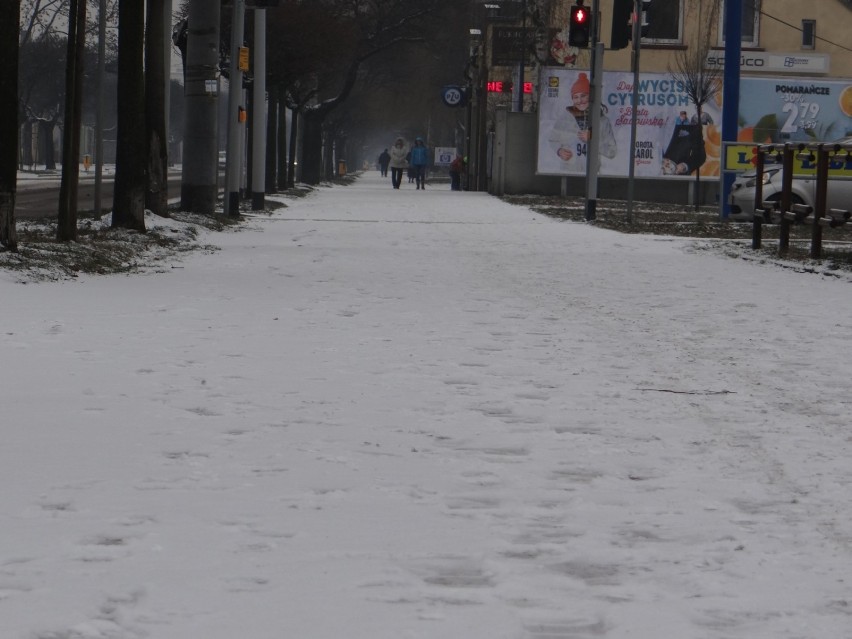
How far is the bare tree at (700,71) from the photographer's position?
39.5m

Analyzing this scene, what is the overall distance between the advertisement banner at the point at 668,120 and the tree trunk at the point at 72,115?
28914 mm

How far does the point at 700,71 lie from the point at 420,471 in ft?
118

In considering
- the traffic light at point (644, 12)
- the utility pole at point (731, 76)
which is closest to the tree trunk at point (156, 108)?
the traffic light at point (644, 12)

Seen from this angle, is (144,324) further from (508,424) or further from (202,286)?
(508,424)

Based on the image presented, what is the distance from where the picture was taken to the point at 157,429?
594 cm

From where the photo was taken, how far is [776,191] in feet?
81.8

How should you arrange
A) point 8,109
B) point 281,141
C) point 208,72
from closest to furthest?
point 8,109 → point 208,72 → point 281,141

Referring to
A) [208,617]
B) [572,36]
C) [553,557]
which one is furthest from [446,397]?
[572,36]

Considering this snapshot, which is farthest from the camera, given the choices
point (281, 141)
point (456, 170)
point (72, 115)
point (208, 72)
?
point (456, 170)

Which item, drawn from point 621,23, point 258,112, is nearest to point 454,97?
point 258,112

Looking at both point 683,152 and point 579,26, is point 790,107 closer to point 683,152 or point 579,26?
point 683,152

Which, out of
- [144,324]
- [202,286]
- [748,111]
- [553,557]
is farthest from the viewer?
[748,111]

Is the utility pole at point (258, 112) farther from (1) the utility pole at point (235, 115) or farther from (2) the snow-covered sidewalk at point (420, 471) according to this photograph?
(2) the snow-covered sidewalk at point (420, 471)

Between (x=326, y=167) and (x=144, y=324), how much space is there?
68.2 meters
